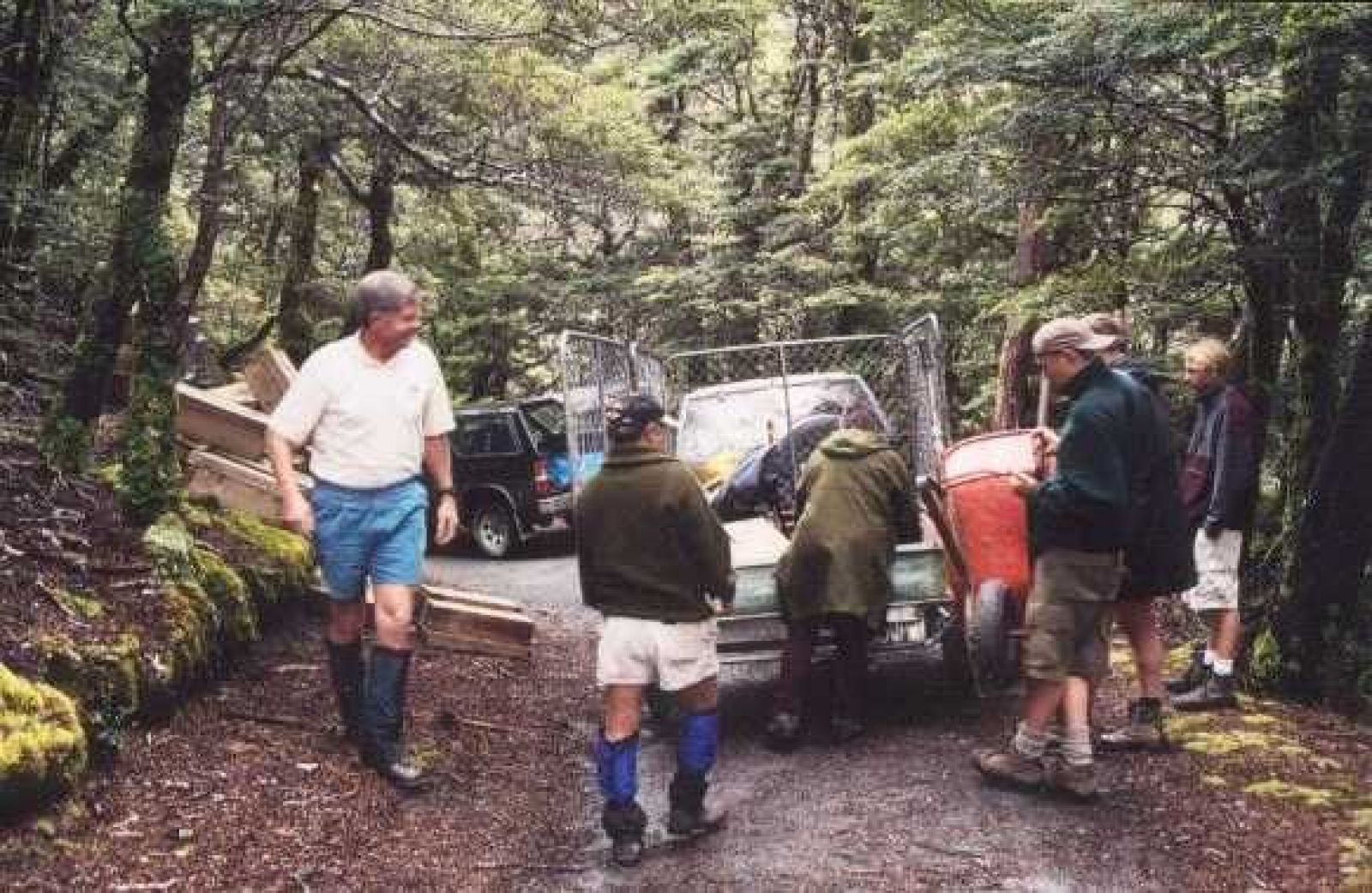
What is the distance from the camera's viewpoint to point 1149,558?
574 centimetres

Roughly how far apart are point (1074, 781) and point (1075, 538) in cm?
105

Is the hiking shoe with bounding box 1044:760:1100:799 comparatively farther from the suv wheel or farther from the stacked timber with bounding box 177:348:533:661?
the suv wheel

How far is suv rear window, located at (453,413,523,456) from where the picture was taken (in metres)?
16.3

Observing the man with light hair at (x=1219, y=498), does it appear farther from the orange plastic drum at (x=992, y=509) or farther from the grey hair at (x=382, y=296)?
the grey hair at (x=382, y=296)

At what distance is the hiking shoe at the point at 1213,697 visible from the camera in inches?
260

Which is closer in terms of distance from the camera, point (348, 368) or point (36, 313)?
point (348, 368)

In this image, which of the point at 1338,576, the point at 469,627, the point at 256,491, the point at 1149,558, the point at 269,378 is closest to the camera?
the point at 1149,558

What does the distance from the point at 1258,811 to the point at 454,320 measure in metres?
18.1

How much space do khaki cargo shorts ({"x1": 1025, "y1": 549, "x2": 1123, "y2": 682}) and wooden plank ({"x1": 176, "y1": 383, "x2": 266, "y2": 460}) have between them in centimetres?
576

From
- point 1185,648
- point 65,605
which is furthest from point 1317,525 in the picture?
point 65,605

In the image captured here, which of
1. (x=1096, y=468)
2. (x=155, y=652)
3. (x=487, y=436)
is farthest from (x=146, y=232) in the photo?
(x=487, y=436)

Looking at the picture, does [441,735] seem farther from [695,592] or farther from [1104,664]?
[1104,664]

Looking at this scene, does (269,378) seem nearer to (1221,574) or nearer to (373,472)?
(373,472)

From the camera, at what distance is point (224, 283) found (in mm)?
18000
